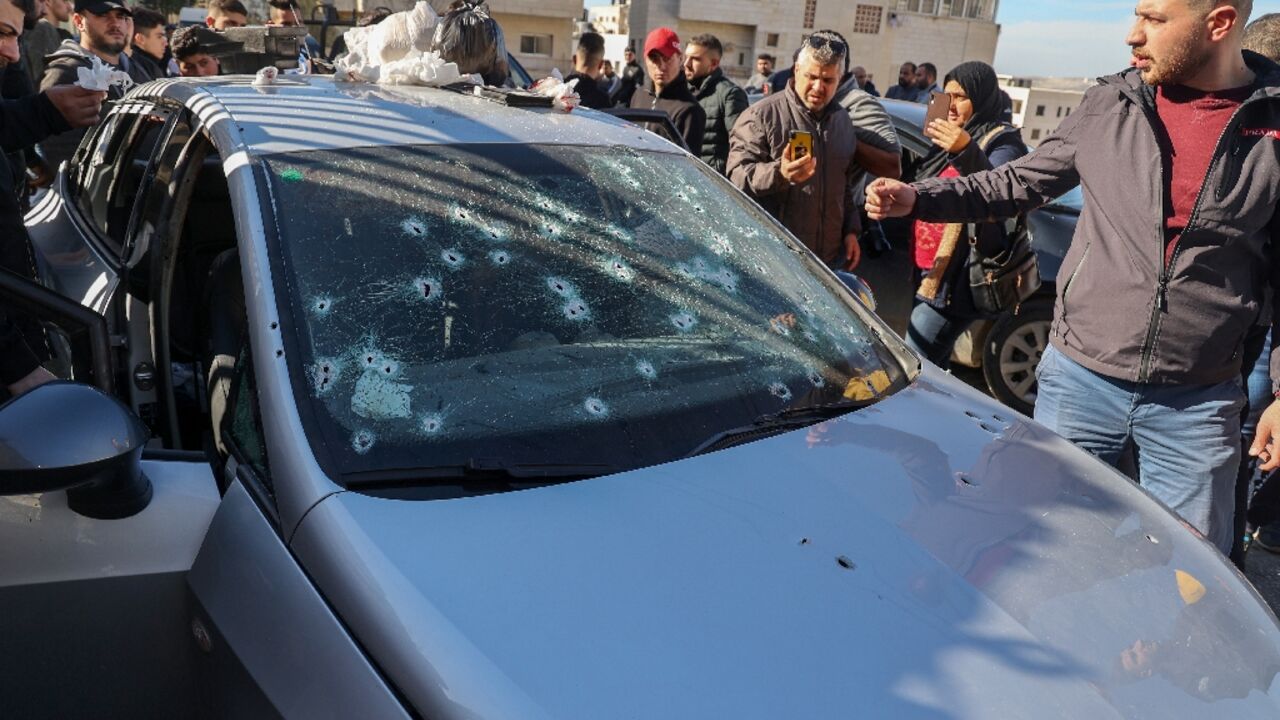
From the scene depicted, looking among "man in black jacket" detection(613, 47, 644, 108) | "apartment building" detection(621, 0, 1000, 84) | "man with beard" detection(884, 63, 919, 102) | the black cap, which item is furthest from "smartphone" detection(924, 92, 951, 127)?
"apartment building" detection(621, 0, 1000, 84)

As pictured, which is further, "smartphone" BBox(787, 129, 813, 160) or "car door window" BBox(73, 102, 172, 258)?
"smartphone" BBox(787, 129, 813, 160)

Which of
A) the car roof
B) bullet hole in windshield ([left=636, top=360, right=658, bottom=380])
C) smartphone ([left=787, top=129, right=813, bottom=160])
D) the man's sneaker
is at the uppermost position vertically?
the car roof

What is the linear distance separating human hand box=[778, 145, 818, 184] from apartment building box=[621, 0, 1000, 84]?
50.0 m

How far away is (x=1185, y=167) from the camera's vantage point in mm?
2209

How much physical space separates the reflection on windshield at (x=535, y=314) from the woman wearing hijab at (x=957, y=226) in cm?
162

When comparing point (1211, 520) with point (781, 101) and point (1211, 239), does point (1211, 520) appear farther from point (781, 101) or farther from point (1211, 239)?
point (781, 101)

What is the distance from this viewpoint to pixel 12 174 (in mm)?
2762

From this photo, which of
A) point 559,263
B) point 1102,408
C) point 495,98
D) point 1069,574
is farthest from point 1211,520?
point 495,98

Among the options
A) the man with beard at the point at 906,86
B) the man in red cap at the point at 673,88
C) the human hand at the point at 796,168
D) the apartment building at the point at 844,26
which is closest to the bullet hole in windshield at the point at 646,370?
the human hand at the point at 796,168

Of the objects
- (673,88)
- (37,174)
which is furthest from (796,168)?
(37,174)

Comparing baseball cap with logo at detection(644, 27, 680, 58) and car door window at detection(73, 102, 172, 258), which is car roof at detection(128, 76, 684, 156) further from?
baseball cap with logo at detection(644, 27, 680, 58)

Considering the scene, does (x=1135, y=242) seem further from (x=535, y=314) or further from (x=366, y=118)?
(x=366, y=118)

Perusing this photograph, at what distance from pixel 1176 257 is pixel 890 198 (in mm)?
740

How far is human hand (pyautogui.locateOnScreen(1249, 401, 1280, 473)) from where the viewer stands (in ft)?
7.28
